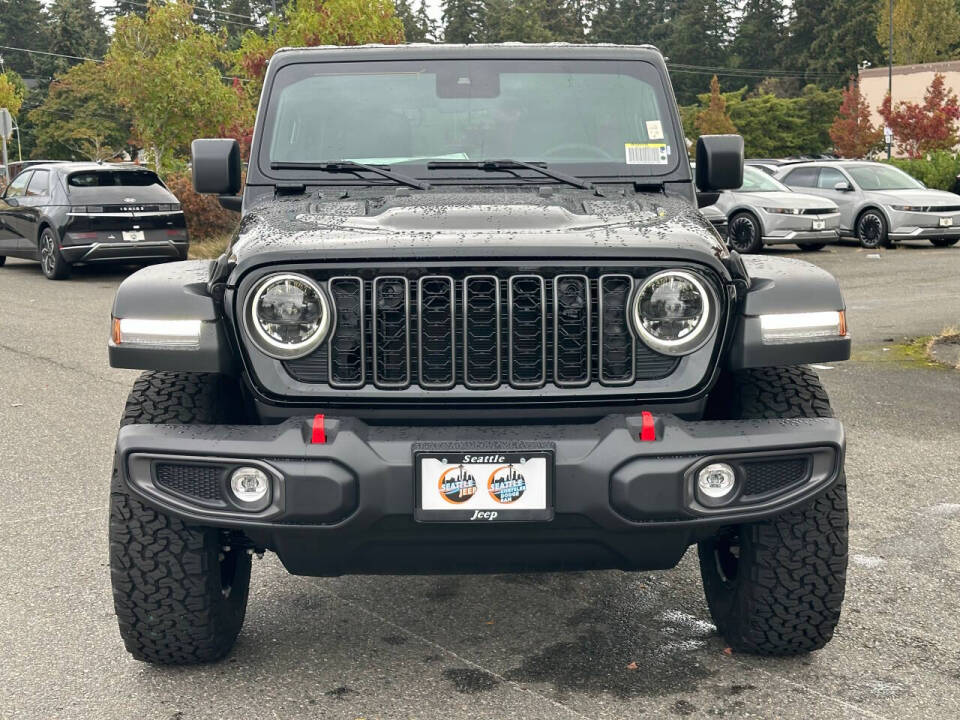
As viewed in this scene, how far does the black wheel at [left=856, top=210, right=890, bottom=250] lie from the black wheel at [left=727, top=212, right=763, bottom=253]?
2.09 meters

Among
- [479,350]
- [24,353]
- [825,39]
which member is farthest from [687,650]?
[825,39]

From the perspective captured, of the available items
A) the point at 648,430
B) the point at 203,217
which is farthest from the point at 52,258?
the point at 648,430

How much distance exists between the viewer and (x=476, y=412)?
3.54 metres

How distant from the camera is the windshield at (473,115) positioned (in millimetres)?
4641

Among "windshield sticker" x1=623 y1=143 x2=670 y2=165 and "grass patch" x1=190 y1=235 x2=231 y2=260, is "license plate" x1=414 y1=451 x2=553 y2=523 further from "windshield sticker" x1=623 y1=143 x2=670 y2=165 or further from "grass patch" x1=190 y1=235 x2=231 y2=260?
"grass patch" x1=190 y1=235 x2=231 y2=260

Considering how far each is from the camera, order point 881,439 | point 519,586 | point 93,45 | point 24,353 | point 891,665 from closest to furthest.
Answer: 1. point 891,665
2. point 519,586
3. point 881,439
4. point 24,353
5. point 93,45

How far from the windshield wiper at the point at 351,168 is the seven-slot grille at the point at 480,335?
3.41ft

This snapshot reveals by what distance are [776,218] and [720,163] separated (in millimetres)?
15439

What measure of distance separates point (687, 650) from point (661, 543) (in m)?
0.67

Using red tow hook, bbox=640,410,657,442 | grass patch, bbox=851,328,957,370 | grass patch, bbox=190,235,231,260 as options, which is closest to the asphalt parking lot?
red tow hook, bbox=640,410,657,442

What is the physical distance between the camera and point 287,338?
3492mm

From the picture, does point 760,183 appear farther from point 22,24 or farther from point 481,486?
point 22,24

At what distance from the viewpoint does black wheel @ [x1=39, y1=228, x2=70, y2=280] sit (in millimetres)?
16484

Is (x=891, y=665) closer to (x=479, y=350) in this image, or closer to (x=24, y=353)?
(x=479, y=350)
